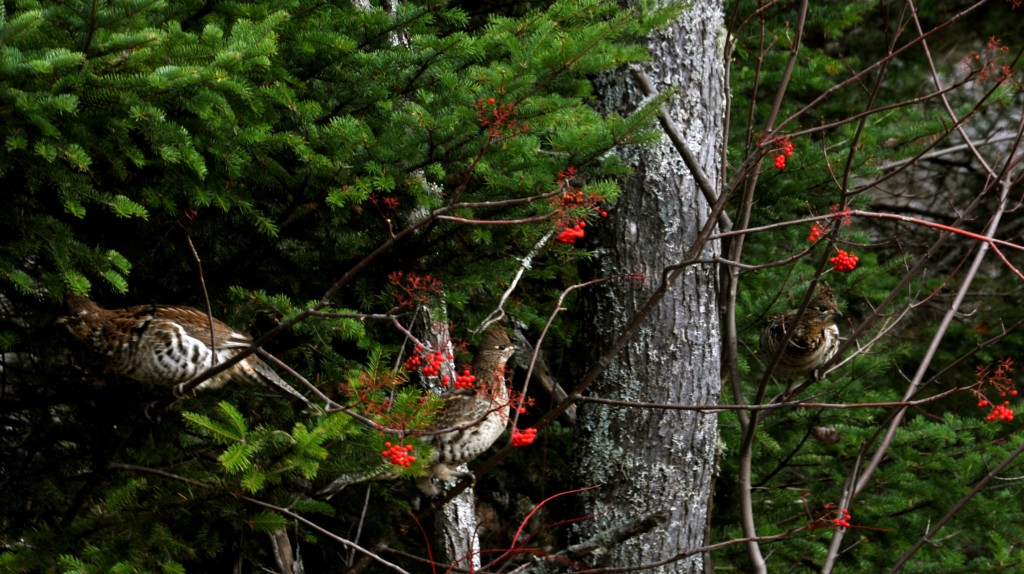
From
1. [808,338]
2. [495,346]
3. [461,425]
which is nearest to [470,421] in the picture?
[461,425]

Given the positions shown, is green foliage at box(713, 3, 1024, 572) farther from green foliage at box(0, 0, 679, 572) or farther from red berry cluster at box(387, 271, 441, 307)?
red berry cluster at box(387, 271, 441, 307)

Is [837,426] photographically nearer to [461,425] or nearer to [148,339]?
[461,425]

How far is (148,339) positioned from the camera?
3811mm

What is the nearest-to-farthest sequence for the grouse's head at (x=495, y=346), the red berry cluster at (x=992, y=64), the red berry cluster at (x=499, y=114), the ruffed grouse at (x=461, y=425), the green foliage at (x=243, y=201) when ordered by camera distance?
the green foliage at (x=243, y=201), the red berry cluster at (x=499, y=114), the red berry cluster at (x=992, y=64), the ruffed grouse at (x=461, y=425), the grouse's head at (x=495, y=346)

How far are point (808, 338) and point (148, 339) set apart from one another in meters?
3.67

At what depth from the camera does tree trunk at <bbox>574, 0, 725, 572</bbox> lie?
5141 mm

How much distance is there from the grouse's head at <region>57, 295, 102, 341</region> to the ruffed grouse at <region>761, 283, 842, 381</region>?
365 cm

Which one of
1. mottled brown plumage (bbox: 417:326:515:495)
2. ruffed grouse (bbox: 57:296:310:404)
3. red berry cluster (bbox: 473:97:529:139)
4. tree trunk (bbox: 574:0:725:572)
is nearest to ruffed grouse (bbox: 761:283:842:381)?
tree trunk (bbox: 574:0:725:572)

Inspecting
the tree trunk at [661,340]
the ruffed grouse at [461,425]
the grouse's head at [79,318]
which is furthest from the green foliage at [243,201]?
the tree trunk at [661,340]

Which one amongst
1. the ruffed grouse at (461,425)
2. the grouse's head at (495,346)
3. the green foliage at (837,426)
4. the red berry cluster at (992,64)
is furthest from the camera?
the green foliage at (837,426)

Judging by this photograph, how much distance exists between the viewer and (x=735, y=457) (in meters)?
6.45

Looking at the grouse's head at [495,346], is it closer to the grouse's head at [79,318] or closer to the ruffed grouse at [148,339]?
the ruffed grouse at [148,339]

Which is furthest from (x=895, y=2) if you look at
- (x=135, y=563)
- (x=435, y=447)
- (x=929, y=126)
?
(x=135, y=563)

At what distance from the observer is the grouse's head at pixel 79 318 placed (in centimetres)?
383
